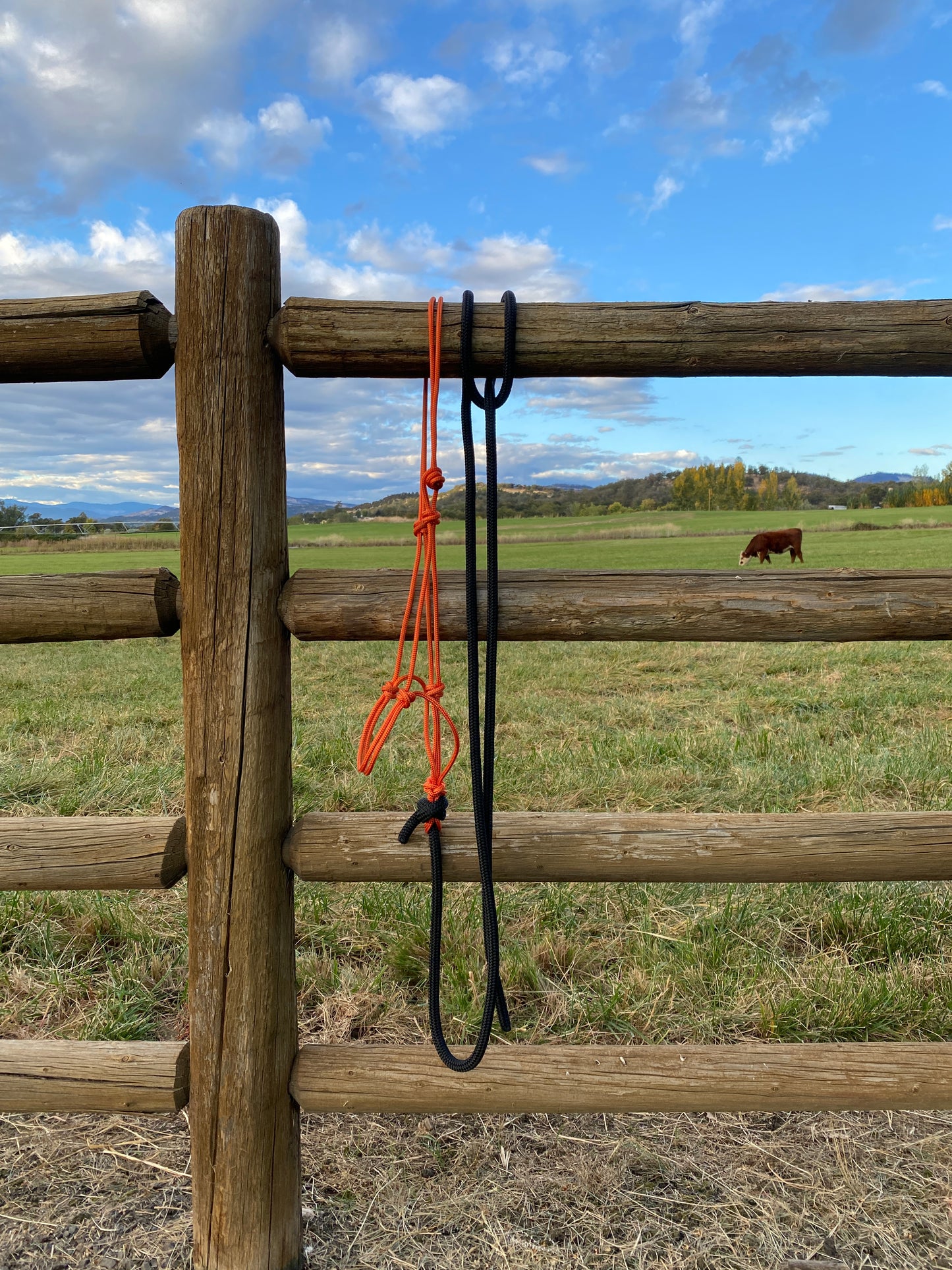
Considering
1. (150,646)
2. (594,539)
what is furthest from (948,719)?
Answer: (594,539)

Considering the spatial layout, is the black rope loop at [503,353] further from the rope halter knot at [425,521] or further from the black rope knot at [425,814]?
the black rope knot at [425,814]

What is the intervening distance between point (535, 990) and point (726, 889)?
0.94 meters

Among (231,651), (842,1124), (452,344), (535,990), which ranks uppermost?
(452,344)

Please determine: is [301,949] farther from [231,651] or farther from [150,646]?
[150,646]

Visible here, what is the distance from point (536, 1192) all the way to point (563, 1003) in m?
0.58

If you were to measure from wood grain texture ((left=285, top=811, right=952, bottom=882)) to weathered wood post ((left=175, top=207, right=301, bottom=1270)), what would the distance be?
13cm

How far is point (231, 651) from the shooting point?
1.67 meters

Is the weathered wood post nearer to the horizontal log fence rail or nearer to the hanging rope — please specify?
the horizontal log fence rail

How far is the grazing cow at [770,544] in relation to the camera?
22.2m

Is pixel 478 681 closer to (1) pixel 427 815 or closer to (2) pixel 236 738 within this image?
(1) pixel 427 815

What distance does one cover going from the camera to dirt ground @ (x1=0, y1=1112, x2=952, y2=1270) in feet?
5.95

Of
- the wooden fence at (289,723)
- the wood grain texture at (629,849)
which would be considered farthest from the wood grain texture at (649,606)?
the wood grain texture at (629,849)

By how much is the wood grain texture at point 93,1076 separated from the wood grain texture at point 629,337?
145 cm

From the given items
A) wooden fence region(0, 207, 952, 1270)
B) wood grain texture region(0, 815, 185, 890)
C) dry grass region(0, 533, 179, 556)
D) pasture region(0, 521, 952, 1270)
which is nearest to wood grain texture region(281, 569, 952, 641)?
wooden fence region(0, 207, 952, 1270)
